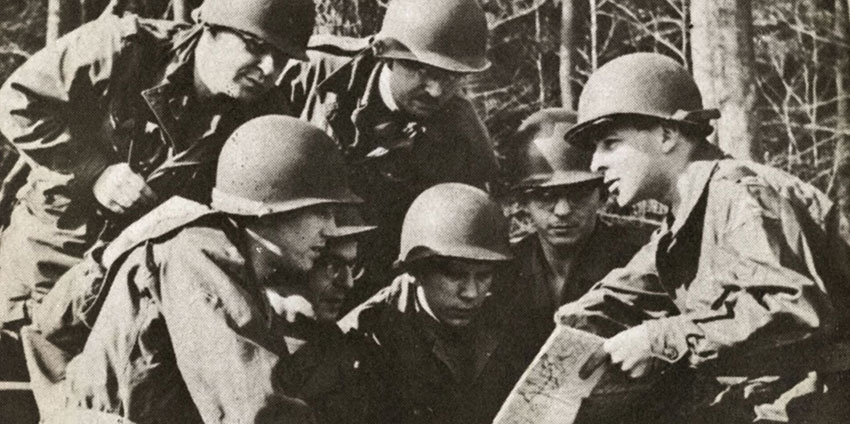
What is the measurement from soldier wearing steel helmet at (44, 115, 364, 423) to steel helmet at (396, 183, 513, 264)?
3.53 feet

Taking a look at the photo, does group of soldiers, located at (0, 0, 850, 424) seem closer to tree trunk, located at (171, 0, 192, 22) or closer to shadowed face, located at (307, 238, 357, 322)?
shadowed face, located at (307, 238, 357, 322)

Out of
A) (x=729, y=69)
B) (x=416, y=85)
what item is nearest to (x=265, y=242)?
(x=416, y=85)

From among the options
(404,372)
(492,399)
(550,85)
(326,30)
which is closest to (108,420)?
(404,372)

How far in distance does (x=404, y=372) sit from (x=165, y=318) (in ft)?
6.71

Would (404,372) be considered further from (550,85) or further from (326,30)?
(550,85)

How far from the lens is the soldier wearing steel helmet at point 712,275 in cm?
504

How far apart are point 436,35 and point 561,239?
4.45 ft

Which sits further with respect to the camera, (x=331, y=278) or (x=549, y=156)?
(x=549, y=156)

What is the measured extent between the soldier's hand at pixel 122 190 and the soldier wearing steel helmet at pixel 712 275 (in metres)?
2.17

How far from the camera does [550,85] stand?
536 inches

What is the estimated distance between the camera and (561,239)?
7.20 meters

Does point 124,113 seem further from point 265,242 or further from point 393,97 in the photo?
point 265,242

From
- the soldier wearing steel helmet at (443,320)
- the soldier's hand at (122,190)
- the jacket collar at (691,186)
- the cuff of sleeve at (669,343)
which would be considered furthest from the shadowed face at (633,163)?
the soldier's hand at (122,190)

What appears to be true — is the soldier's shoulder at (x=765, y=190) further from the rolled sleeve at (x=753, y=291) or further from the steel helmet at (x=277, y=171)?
the steel helmet at (x=277, y=171)
